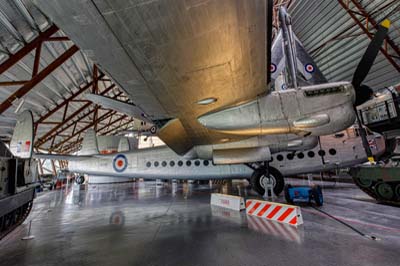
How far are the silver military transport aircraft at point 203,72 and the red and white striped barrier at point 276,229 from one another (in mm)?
2002

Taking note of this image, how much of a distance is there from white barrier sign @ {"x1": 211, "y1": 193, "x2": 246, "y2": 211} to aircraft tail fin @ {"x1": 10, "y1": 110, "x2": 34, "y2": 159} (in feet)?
15.1

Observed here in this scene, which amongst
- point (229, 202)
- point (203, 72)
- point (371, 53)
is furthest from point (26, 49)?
point (371, 53)

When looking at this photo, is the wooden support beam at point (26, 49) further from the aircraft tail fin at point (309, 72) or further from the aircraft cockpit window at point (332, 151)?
the aircraft cockpit window at point (332, 151)

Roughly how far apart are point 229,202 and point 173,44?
433 cm

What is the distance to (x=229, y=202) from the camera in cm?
492

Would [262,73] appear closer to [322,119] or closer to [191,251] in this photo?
[322,119]

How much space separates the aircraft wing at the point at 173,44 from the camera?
150 cm

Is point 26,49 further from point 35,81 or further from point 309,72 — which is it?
point 309,72

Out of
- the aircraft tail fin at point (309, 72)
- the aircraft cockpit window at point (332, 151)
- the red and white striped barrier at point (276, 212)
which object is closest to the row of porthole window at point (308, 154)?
the aircraft cockpit window at point (332, 151)

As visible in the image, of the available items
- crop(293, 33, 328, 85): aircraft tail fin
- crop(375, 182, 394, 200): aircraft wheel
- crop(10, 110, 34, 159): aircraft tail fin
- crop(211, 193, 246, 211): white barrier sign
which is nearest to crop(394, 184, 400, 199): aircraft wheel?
crop(375, 182, 394, 200): aircraft wheel

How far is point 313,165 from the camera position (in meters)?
7.43

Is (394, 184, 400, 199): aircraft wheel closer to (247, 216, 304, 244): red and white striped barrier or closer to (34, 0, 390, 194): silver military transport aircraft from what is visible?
(34, 0, 390, 194): silver military transport aircraft

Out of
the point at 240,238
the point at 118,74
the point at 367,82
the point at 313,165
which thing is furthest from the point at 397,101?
the point at 367,82

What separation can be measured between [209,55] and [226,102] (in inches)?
59.1
